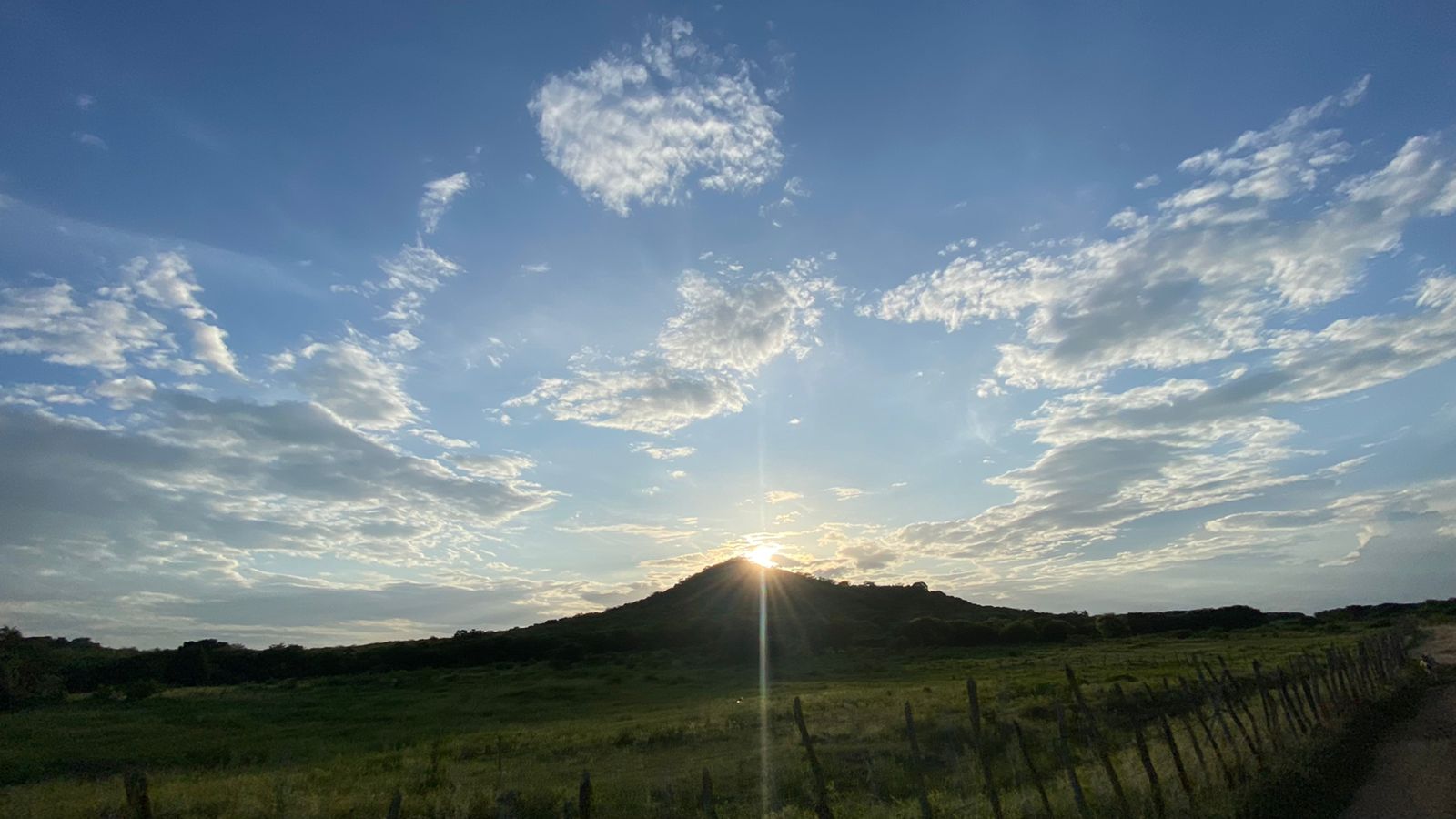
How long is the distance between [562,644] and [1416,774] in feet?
276

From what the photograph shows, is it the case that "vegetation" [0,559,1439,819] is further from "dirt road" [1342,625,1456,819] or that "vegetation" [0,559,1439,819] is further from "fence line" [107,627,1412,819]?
"dirt road" [1342,625,1456,819]

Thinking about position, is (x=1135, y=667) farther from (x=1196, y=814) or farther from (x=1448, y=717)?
(x=1196, y=814)

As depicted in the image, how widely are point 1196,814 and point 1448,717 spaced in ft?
53.7

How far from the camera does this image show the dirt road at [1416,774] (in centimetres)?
1212

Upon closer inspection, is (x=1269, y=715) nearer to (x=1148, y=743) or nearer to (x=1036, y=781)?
(x=1148, y=743)

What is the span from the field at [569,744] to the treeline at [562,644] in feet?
44.5

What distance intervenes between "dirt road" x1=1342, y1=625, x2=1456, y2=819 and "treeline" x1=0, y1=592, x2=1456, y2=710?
6284cm

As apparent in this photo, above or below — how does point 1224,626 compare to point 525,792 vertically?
above

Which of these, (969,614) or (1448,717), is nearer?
(1448,717)

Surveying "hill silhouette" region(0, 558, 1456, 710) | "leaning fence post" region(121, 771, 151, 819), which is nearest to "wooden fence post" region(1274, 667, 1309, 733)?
"leaning fence post" region(121, 771, 151, 819)

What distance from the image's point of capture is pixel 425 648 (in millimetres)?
90688

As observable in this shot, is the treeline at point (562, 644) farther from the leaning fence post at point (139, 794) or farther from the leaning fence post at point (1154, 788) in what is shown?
the leaning fence post at point (1154, 788)

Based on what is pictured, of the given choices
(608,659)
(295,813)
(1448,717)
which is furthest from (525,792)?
(608,659)

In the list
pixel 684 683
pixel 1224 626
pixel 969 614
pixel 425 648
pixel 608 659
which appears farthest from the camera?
pixel 969 614
